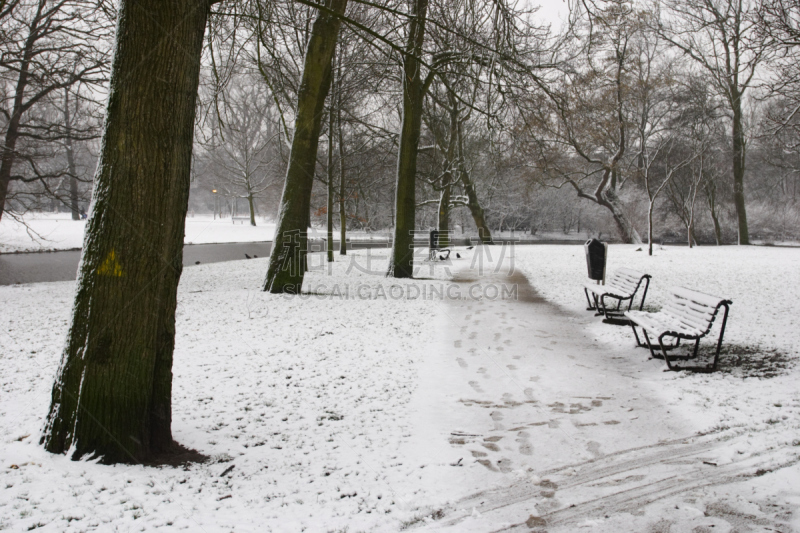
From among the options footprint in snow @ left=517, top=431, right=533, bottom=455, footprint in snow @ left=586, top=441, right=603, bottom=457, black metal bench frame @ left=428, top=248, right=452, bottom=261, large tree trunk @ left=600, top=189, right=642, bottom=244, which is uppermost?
large tree trunk @ left=600, top=189, right=642, bottom=244

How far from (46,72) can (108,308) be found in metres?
11.2

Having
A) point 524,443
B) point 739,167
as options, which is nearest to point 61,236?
point 524,443

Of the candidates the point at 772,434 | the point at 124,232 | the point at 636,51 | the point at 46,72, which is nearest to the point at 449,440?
the point at 772,434

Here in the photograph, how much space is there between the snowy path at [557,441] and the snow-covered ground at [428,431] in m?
0.02

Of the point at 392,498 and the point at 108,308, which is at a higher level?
the point at 108,308

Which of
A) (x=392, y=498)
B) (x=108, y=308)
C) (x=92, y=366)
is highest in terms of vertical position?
(x=108, y=308)

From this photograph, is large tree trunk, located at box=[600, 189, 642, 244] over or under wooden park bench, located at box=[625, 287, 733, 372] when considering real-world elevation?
over

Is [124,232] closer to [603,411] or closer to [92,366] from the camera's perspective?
[92,366]

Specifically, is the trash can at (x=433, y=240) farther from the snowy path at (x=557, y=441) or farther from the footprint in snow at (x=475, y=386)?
the footprint in snow at (x=475, y=386)

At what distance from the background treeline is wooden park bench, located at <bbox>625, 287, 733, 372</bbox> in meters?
3.11

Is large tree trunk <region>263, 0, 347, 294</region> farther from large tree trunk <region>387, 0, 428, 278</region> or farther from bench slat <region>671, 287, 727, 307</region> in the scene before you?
bench slat <region>671, 287, 727, 307</region>

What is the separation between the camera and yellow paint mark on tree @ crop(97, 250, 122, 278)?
3.11 metres

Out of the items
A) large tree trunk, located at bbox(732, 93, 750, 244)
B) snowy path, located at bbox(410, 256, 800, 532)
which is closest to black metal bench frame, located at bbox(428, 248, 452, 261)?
snowy path, located at bbox(410, 256, 800, 532)

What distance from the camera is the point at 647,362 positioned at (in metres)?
6.02
